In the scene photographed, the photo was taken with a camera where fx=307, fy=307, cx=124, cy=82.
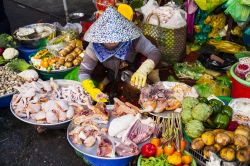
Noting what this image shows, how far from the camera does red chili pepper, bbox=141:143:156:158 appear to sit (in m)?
2.76

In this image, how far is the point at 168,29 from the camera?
4246mm

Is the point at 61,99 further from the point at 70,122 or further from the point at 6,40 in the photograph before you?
the point at 6,40

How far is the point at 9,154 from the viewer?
3.54m

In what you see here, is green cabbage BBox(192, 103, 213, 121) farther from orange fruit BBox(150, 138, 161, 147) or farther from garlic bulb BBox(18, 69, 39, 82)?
garlic bulb BBox(18, 69, 39, 82)

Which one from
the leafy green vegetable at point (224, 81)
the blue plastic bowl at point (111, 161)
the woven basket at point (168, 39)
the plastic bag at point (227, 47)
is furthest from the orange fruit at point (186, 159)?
the plastic bag at point (227, 47)

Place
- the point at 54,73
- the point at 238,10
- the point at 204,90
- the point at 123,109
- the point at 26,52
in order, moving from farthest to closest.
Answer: the point at 26,52, the point at 54,73, the point at 238,10, the point at 204,90, the point at 123,109

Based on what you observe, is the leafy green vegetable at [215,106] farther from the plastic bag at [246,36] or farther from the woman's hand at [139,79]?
the plastic bag at [246,36]

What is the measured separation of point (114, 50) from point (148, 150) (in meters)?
1.29

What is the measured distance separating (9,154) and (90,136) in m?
1.12

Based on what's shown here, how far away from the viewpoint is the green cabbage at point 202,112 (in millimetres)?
2879

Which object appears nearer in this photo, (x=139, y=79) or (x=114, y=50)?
(x=139, y=79)

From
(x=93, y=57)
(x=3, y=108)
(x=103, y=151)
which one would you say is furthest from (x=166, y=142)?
(x=3, y=108)

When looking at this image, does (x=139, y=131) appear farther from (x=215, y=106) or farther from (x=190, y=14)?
(x=190, y=14)

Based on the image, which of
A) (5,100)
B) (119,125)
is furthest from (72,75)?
(119,125)
